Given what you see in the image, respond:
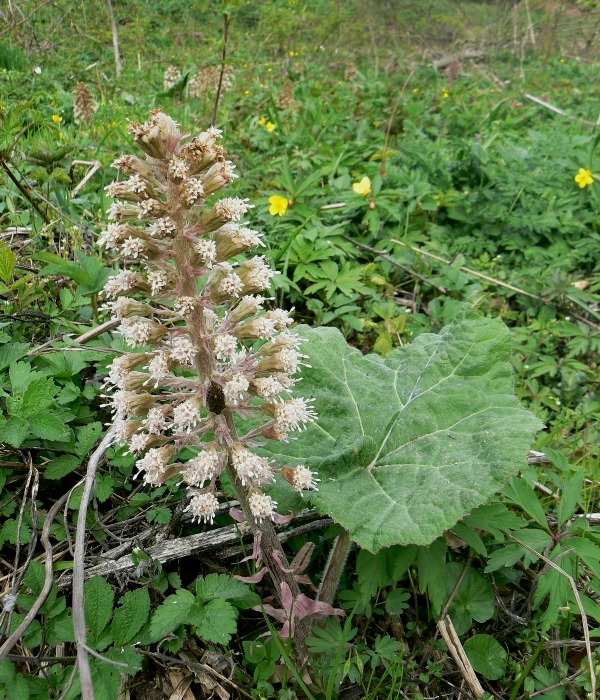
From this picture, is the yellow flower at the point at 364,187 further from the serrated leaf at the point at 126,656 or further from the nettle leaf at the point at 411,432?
the serrated leaf at the point at 126,656

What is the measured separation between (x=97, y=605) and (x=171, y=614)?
0.27 metres

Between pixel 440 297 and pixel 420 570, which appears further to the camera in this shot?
pixel 440 297

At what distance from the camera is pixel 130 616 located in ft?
6.99

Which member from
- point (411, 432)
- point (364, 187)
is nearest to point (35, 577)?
point (411, 432)

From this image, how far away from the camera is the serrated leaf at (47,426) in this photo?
239 centimetres

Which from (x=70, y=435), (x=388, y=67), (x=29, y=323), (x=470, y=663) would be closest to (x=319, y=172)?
(x=29, y=323)

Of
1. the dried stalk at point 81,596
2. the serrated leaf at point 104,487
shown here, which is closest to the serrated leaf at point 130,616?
the dried stalk at point 81,596

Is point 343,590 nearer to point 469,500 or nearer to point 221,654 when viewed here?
point 221,654

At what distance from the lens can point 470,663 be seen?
2.33 m

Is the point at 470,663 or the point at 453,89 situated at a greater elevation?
the point at 453,89

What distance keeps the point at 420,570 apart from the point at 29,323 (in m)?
2.47

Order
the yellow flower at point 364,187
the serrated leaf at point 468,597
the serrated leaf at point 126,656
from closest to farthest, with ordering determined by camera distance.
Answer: the serrated leaf at point 126,656, the serrated leaf at point 468,597, the yellow flower at point 364,187

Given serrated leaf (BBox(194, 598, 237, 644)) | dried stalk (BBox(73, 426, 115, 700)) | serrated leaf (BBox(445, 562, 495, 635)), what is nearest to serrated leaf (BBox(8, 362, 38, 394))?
dried stalk (BBox(73, 426, 115, 700))

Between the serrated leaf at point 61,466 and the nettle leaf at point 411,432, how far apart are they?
894 millimetres
